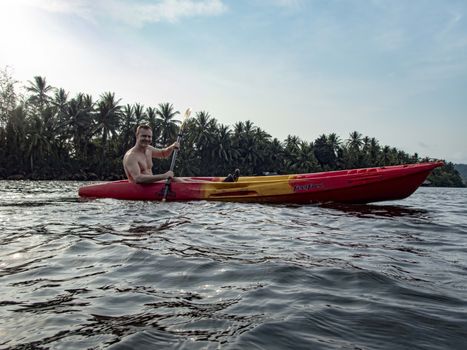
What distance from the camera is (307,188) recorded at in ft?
26.2

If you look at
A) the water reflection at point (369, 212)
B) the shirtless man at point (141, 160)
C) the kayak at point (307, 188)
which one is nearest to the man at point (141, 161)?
the shirtless man at point (141, 160)

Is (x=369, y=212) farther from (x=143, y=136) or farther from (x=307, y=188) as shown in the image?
(x=143, y=136)

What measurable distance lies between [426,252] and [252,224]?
85.1 inches

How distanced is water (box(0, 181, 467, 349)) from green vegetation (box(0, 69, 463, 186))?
33.3 m

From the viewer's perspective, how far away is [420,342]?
5.67ft

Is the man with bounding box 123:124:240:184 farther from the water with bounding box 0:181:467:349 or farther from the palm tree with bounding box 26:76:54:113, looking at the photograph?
the palm tree with bounding box 26:76:54:113

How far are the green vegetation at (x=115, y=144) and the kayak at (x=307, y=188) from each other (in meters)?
29.0

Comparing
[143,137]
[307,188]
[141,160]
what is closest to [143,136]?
[143,137]

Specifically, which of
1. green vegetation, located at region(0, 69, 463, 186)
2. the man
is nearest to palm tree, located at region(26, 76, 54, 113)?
green vegetation, located at region(0, 69, 463, 186)

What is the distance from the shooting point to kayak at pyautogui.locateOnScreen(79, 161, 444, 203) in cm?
759

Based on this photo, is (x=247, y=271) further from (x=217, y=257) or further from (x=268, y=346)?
(x=268, y=346)

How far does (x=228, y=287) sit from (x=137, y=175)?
6.31 meters

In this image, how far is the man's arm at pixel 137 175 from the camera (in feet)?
27.1

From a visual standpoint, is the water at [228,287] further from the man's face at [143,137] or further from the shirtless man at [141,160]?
the man's face at [143,137]
